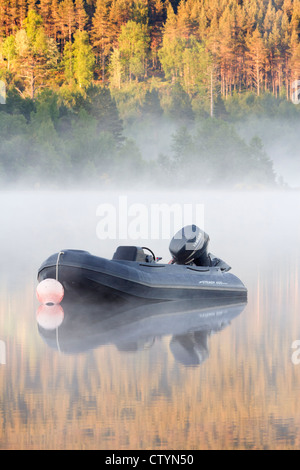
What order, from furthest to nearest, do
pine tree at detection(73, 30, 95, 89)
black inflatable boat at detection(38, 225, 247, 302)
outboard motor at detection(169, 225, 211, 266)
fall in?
pine tree at detection(73, 30, 95, 89) → outboard motor at detection(169, 225, 211, 266) → black inflatable boat at detection(38, 225, 247, 302)

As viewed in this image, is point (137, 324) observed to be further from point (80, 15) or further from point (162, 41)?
point (162, 41)

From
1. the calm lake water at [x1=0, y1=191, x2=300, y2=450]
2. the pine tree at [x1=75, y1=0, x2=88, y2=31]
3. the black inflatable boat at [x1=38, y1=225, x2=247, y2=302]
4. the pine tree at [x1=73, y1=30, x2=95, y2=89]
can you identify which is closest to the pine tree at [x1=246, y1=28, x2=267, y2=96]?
the pine tree at [x1=73, y1=30, x2=95, y2=89]

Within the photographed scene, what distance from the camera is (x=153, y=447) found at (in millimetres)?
5449

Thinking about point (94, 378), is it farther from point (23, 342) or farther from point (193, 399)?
point (23, 342)

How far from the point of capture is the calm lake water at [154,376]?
5.66 metres

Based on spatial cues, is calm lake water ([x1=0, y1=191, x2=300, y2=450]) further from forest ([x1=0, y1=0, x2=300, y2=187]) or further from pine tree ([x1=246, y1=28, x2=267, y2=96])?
pine tree ([x1=246, y1=28, x2=267, y2=96])

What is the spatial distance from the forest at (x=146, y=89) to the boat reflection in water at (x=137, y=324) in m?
52.1

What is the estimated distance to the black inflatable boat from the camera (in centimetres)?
1020

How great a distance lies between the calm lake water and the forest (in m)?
52.7

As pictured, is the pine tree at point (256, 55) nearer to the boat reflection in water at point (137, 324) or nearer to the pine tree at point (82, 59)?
the pine tree at point (82, 59)

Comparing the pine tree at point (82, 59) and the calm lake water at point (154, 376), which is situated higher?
the pine tree at point (82, 59)

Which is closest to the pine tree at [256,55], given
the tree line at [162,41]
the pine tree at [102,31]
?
the tree line at [162,41]

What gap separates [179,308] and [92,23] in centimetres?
10417

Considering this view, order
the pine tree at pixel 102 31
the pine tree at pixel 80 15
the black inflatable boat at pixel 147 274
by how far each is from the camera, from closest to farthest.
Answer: the black inflatable boat at pixel 147 274, the pine tree at pixel 80 15, the pine tree at pixel 102 31
